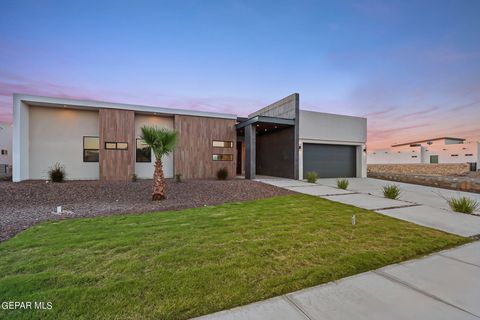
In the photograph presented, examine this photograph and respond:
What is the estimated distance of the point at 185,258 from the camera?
108 inches

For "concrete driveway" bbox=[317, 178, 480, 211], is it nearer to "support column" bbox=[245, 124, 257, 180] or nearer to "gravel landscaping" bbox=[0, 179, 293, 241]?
"gravel landscaping" bbox=[0, 179, 293, 241]

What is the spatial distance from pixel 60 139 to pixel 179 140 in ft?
22.3

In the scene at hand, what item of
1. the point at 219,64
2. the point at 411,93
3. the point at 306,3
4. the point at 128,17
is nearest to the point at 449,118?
the point at 411,93

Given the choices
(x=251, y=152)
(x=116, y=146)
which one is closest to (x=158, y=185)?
(x=116, y=146)

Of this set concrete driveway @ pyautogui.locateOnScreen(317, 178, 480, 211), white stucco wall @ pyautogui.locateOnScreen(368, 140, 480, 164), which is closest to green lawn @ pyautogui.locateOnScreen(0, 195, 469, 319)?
concrete driveway @ pyautogui.locateOnScreen(317, 178, 480, 211)

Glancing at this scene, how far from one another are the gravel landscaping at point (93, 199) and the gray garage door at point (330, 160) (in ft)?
21.0

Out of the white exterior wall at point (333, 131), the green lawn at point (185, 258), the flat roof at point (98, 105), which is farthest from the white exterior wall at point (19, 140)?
the white exterior wall at point (333, 131)

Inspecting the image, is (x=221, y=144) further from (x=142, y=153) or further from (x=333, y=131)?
(x=333, y=131)

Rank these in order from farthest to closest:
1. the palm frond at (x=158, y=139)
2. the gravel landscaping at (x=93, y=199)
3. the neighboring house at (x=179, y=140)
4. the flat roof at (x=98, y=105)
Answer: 1. the neighboring house at (x=179, y=140)
2. the flat roof at (x=98, y=105)
3. the palm frond at (x=158, y=139)
4. the gravel landscaping at (x=93, y=199)

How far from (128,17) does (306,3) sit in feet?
24.9

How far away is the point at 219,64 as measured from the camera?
11.6 m

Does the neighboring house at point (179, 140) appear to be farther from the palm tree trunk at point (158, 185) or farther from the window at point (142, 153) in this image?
the palm tree trunk at point (158, 185)

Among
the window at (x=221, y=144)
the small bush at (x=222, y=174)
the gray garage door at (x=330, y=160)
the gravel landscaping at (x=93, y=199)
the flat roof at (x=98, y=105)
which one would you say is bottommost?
the gravel landscaping at (x=93, y=199)

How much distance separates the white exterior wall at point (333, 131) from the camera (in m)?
13.8
